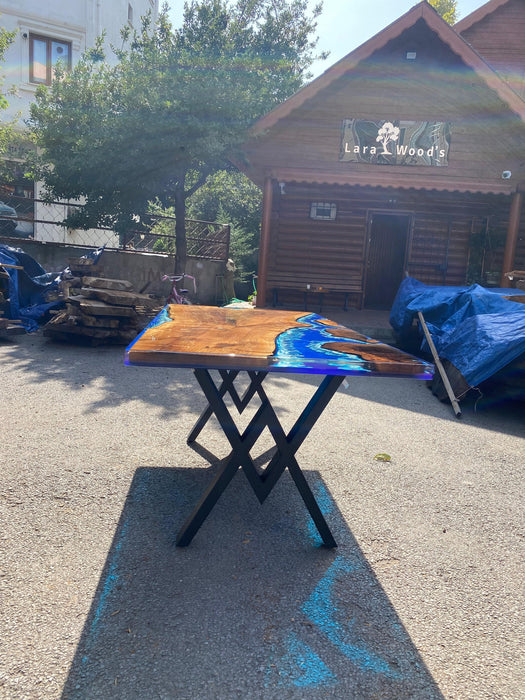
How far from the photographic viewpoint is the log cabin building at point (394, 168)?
10.7m

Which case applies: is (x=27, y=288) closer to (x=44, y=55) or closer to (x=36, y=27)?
(x=44, y=55)

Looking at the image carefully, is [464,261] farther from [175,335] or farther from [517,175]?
[175,335]

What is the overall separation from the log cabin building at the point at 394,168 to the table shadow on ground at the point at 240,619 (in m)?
8.96

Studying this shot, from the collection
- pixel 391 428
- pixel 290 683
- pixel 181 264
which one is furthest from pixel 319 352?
pixel 181 264

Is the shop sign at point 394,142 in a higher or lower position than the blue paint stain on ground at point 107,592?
higher

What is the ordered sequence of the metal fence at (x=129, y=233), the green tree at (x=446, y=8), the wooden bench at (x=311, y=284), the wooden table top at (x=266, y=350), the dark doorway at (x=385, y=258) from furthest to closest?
the green tree at (x=446, y=8)
the dark doorway at (x=385, y=258)
the metal fence at (x=129, y=233)
the wooden bench at (x=311, y=284)
the wooden table top at (x=266, y=350)

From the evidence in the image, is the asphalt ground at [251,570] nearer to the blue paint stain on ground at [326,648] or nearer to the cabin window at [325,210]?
the blue paint stain on ground at [326,648]

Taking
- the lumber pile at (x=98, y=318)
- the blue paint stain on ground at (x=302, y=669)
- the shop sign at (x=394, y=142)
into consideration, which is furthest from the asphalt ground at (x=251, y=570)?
the shop sign at (x=394, y=142)

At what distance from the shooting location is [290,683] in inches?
66.9

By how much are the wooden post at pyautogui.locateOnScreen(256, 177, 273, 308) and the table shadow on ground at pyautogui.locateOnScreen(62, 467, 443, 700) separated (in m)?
8.66

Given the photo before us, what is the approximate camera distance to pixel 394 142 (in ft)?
36.8

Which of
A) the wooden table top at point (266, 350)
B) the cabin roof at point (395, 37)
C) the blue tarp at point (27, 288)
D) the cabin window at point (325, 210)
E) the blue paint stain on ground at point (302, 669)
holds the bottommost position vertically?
the blue paint stain on ground at point (302, 669)

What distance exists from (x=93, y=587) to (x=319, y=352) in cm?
141

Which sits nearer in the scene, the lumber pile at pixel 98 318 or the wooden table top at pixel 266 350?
the wooden table top at pixel 266 350
